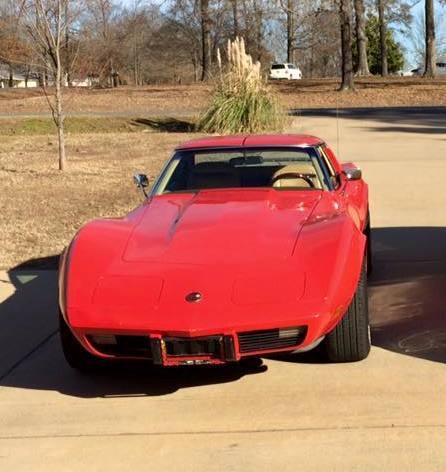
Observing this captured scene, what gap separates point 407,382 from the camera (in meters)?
4.28

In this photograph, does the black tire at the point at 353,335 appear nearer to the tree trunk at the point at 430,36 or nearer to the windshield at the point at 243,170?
the windshield at the point at 243,170

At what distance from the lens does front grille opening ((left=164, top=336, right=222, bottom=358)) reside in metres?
3.93

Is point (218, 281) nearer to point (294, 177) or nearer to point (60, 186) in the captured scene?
point (294, 177)

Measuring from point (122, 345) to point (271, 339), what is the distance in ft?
2.62

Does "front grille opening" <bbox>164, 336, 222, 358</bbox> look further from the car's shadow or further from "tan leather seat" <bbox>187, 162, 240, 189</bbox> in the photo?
"tan leather seat" <bbox>187, 162, 240, 189</bbox>

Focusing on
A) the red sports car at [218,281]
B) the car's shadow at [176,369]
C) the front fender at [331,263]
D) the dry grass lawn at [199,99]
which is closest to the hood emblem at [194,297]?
the red sports car at [218,281]

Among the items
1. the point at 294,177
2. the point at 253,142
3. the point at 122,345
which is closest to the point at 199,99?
the point at 253,142

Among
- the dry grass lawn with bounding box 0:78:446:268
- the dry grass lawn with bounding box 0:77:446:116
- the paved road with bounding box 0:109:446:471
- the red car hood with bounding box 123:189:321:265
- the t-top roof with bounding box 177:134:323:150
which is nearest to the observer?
the paved road with bounding box 0:109:446:471

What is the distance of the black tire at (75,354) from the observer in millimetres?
4500

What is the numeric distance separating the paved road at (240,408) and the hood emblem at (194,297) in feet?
1.92

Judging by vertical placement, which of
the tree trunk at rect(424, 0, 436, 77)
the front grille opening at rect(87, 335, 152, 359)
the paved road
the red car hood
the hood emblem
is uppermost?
the tree trunk at rect(424, 0, 436, 77)

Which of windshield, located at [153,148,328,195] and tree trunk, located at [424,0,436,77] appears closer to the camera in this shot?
windshield, located at [153,148,328,195]

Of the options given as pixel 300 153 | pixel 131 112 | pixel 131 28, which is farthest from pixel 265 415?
pixel 131 28

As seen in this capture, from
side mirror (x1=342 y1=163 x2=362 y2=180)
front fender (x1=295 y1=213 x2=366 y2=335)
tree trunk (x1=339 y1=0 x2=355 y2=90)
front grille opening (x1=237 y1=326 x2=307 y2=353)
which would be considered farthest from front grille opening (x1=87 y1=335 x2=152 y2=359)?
tree trunk (x1=339 y1=0 x2=355 y2=90)
